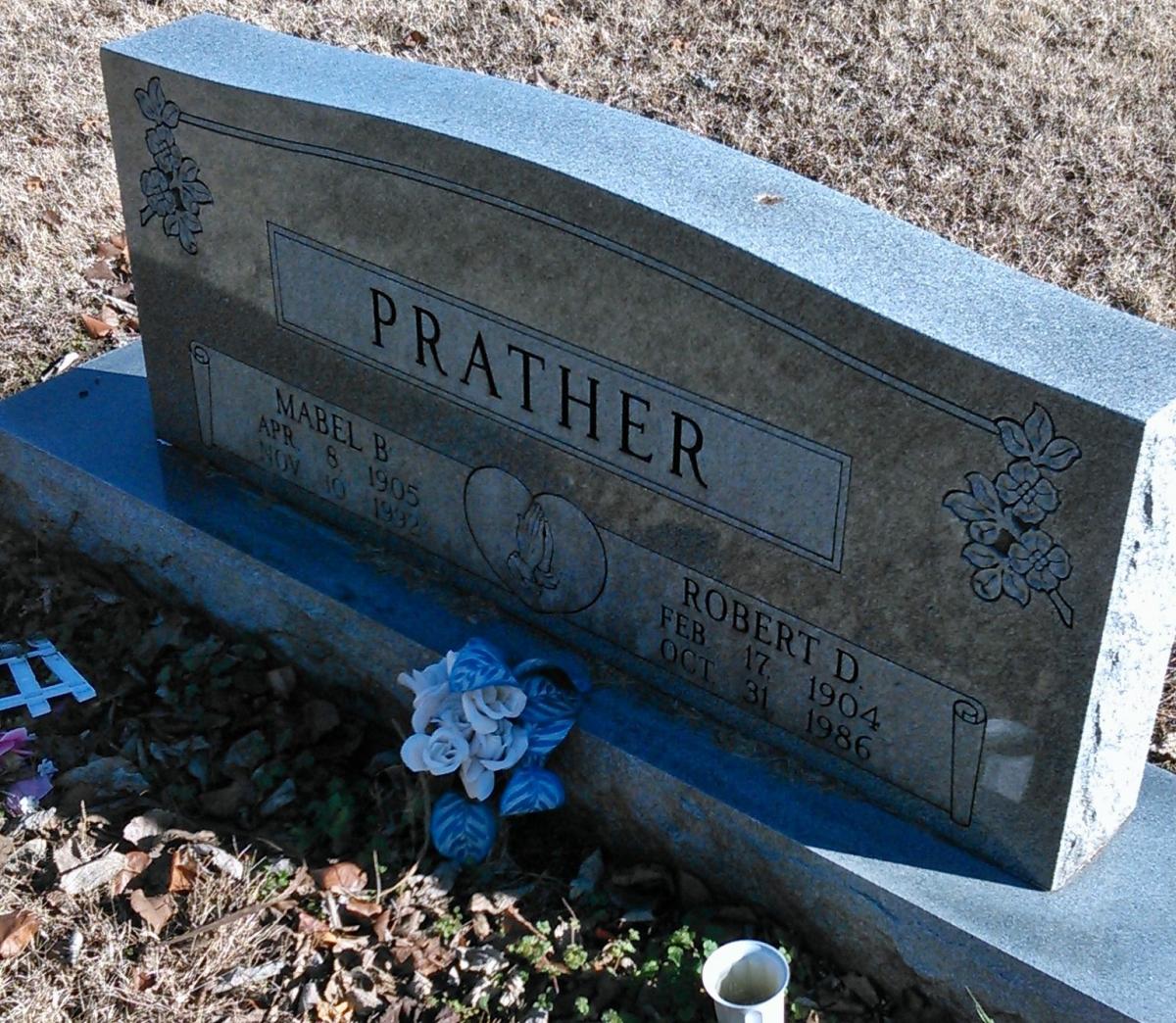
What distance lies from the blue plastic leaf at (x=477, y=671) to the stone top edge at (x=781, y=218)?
0.98 m

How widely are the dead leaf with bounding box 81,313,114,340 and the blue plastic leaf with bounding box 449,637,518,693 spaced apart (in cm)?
236

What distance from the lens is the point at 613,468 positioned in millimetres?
3164

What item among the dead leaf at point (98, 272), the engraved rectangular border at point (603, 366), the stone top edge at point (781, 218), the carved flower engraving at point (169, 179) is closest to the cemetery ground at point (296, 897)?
the engraved rectangular border at point (603, 366)

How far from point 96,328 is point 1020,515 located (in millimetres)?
3417

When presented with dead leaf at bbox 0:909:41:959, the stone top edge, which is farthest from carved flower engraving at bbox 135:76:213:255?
dead leaf at bbox 0:909:41:959

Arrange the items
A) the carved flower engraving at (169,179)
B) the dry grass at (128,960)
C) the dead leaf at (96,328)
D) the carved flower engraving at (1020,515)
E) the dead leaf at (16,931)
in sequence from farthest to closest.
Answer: the dead leaf at (96,328)
the carved flower engraving at (169,179)
the dead leaf at (16,931)
the dry grass at (128,960)
the carved flower engraving at (1020,515)

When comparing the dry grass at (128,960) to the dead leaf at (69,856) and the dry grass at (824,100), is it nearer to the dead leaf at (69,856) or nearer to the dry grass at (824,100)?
the dead leaf at (69,856)

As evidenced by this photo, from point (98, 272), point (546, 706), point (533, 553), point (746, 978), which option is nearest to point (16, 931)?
point (546, 706)

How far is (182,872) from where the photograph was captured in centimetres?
324

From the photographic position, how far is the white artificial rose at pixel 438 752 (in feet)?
10.6

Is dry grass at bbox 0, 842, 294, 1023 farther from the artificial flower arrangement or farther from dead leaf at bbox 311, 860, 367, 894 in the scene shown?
the artificial flower arrangement

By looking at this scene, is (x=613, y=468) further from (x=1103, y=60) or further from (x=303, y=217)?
(x=1103, y=60)

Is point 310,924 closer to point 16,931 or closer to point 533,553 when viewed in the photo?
point 16,931

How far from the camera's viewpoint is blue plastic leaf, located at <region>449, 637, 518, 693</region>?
321cm
